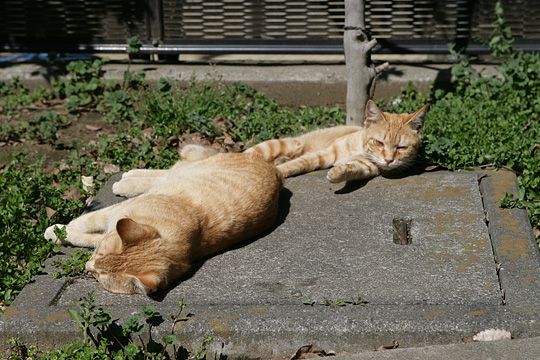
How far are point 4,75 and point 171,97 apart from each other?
2.03 meters

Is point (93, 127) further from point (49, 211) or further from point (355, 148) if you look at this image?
point (355, 148)

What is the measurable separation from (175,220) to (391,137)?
7.19 ft

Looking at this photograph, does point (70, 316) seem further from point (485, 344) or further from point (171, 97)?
point (171, 97)

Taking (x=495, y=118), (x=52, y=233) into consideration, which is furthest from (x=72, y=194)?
(x=495, y=118)

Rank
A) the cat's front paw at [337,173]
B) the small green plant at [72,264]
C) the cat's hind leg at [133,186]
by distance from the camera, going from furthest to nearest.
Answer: the cat's hind leg at [133,186]
the cat's front paw at [337,173]
the small green plant at [72,264]

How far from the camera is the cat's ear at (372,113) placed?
6.93 m

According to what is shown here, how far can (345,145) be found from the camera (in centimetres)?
713

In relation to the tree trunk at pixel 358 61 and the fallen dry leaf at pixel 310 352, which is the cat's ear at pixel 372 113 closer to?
the tree trunk at pixel 358 61

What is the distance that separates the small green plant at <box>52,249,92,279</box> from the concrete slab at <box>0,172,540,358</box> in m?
0.07

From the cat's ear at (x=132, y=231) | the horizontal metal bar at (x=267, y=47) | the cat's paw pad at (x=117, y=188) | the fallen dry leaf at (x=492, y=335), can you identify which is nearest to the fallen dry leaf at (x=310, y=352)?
the fallen dry leaf at (x=492, y=335)

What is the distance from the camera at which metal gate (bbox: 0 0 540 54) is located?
28.6 feet

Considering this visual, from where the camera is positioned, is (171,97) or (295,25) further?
(295,25)

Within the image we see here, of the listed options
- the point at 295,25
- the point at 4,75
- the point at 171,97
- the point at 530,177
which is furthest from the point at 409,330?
the point at 4,75

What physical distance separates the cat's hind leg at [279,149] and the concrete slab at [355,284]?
35.0 inches
